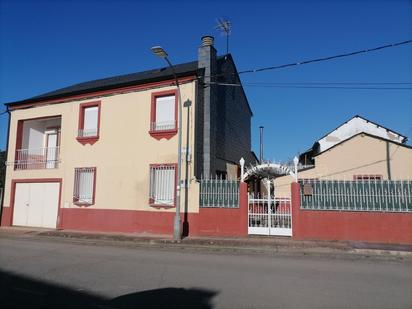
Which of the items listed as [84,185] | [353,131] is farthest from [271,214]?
[353,131]

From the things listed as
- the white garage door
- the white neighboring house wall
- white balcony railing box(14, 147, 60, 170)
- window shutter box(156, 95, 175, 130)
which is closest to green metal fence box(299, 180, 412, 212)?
window shutter box(156, 95, 175, 130)

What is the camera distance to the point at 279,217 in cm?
1484

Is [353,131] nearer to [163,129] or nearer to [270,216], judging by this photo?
[270,216]

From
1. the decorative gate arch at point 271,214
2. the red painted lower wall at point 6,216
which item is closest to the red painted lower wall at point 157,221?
the decorative gate arch at point 271,214

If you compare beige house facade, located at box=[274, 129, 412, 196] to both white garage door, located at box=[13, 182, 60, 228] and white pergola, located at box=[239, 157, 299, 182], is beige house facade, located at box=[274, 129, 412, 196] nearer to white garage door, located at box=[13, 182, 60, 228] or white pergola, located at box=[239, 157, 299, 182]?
white pergola, located at box=[239, 157, 299, 182]

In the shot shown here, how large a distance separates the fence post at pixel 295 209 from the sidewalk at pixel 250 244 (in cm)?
42

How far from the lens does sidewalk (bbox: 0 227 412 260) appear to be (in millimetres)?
11875

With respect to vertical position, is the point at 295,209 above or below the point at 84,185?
below

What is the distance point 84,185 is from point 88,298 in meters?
13.0

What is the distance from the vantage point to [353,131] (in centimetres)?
3262

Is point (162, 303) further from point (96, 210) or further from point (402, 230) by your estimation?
Answer: point (96, 210)

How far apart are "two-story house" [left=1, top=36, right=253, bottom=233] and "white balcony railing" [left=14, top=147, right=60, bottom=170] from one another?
5 cm

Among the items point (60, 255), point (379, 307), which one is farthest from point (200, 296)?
point (60, 255)

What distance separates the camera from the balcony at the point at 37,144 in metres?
21.0
